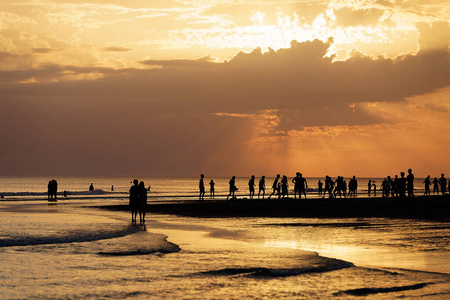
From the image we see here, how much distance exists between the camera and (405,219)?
30.1m

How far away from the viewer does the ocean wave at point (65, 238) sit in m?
19.8

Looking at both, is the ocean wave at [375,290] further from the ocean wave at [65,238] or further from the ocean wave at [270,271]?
the ocean wave at [65,238]

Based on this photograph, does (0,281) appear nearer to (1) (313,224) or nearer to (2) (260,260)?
(2) (260,260)

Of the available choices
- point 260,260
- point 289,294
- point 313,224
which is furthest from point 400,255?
point 313,224

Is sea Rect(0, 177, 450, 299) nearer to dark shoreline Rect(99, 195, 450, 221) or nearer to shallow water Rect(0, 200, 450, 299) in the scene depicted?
shallow water Rect(0, 200, 450, 299)

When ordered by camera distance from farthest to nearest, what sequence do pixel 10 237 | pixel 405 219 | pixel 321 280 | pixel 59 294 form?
pixel 405 219, pixel 10 237, pixel 321 280, pixel 59 294

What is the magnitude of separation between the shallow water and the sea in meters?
0.02

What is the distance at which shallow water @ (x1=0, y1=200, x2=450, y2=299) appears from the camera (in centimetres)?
1181

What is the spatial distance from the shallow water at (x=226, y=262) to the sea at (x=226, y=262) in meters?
0.02

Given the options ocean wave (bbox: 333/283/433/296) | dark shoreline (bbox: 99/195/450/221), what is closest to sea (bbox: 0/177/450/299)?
ocean wave (bbox: 333/283/433/296)

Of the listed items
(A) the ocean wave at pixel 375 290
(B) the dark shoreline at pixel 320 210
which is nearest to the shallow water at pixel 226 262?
(A) the ocean wave at pixel 375 290

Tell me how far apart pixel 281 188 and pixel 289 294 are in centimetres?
4848

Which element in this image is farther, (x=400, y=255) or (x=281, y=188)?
(x=281, y=188)

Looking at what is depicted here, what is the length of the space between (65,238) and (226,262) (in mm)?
8288
